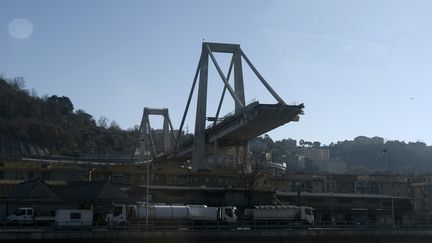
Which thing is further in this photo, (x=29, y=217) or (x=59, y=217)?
(x=29, y=217)

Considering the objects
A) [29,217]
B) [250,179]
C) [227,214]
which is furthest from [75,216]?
[250,179]

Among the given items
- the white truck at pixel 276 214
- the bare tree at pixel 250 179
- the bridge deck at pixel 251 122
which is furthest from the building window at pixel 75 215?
the bridge deck at pixel 251 122

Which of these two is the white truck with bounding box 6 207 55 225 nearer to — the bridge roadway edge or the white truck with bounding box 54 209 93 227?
the white truck with bounding box 54 209 93 227

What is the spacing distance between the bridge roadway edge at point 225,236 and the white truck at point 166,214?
528 inches

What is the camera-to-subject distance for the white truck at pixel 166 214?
194 ft

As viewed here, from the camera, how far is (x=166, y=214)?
200 feet

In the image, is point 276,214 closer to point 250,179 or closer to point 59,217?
point 59,217

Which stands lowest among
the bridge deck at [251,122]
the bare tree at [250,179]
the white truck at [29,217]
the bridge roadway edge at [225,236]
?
the bridge roadway edge at [225,236]

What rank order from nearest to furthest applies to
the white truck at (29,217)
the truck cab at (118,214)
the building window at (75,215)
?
the building window at (75,215)
the white truck at (29,217)
the truck cab at (118,214)

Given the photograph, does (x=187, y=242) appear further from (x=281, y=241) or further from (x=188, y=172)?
(x=188, y=172)

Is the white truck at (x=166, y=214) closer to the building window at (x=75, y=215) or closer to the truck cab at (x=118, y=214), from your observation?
the truck cab at (x=118, y=214)

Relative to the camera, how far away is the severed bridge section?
331 feet

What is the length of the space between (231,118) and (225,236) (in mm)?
66172

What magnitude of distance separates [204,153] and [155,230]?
78.7m
